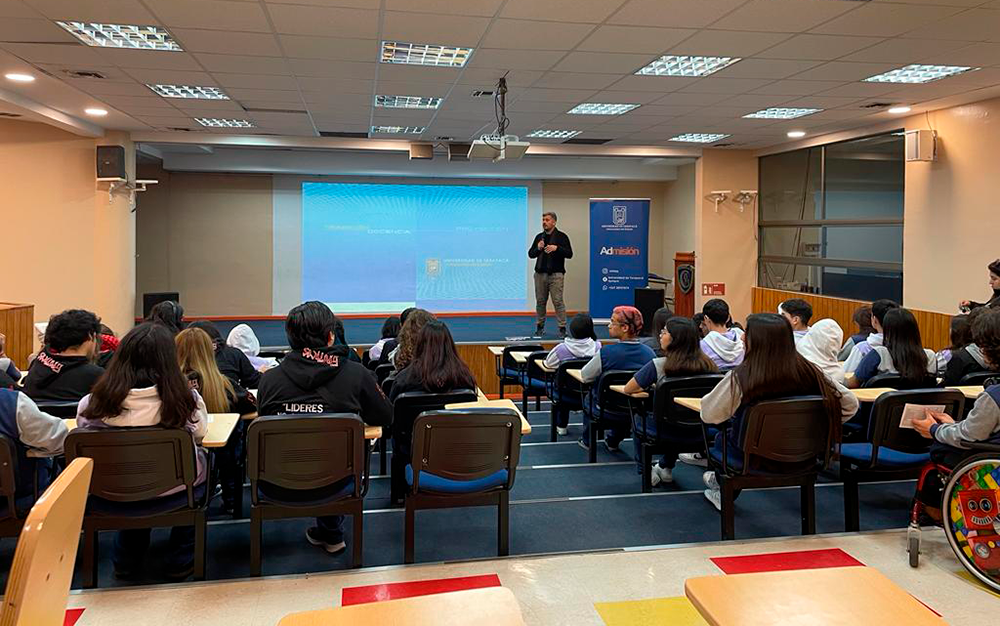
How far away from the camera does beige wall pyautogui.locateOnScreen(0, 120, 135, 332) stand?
8.44 metres

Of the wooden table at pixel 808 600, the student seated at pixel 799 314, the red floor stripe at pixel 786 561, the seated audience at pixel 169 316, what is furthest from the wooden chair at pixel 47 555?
the student seated at pixel 799 314

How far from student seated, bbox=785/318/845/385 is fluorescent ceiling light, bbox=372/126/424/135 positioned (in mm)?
5660

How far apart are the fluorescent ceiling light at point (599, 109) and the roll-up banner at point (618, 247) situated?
2976 millimetres

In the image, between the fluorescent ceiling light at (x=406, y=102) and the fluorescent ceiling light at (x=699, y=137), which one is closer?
the fluorescent ceiling light at (x=406, y=102)

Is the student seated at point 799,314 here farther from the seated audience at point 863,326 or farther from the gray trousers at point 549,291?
the gray trousers at point 549,291

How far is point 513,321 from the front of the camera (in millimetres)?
11562

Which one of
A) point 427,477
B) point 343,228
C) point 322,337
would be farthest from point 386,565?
point 343,228

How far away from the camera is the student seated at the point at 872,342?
4.38 m

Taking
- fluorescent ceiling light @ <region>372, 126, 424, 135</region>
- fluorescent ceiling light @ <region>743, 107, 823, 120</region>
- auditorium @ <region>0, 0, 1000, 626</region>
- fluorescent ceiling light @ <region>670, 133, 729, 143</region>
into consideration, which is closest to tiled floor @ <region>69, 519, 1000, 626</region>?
auditorium @ <region>0, 0, 1000, 626</region>

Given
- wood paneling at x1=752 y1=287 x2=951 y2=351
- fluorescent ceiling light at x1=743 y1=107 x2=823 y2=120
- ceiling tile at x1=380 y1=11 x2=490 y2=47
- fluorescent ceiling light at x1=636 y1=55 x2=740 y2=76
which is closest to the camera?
ceiling tile at x1=380 y1=11 x2=490 y2=47

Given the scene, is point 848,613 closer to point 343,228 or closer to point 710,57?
point 710,57

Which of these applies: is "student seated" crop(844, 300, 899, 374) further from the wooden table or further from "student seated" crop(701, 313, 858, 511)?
the wooden table

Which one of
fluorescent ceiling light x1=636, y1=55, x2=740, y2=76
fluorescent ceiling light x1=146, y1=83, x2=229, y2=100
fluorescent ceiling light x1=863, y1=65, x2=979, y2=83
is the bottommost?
fluorescent ceiling light x1=636, y1=55, x2=740, y2=76

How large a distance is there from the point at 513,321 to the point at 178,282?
5988mm
